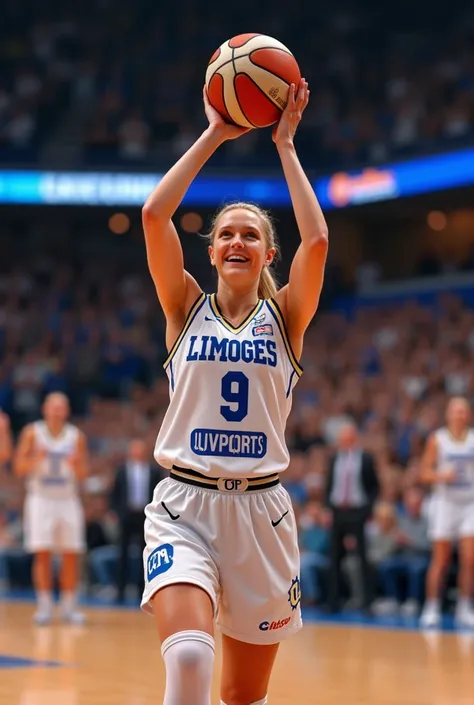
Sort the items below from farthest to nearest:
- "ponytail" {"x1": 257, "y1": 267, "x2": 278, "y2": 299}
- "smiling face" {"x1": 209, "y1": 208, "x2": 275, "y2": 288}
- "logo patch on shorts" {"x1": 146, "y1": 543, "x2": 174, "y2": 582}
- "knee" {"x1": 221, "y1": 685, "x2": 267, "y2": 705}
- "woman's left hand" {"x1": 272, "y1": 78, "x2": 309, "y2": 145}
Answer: "ponytail" {"x1": 257, "y1": 267, "x2": 278, "y2": 299} → "woman's left hand" {"x1": 272, "y1": 78, "x2": 309, "y2": 145} → "smiling face" {"x1": 209, "y1": 208, "x2": 275, "y2": 288} → "knee" {"x1": 221, "y1": 685, "x2": 267, "y2": 705} → "logo patch on shorts" {"x1": 146, "y1": 543, "x2": 174, "y2": 582}

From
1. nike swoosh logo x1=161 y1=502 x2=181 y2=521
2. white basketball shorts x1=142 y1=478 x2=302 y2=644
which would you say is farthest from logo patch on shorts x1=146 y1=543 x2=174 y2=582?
nike swoosh logo x1=161 y1=502 x2=181 y2=521

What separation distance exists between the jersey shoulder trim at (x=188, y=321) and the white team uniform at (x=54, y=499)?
690 cm

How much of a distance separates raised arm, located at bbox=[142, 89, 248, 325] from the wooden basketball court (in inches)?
117

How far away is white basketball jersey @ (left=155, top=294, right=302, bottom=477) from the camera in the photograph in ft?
12.7

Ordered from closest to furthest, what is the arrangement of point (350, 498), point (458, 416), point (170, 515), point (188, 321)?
point (170, 515) → point (188, 321) → point (458, 416) → point (350, 498)

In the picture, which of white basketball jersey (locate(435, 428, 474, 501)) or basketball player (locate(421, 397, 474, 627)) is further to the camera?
white basketball jersey (locate(435, 428, 474, 501))

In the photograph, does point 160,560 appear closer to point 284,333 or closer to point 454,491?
point 284,333

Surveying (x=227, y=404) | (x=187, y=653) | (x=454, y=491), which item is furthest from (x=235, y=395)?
(x=454, y=491)

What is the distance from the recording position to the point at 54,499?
35.7ft

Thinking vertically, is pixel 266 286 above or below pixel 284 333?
above

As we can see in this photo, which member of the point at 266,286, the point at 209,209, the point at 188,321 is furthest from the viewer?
the point at 209,209

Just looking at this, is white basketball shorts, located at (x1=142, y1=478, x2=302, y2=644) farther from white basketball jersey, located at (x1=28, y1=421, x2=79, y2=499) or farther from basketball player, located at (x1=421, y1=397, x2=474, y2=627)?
basketball player, located at (x1=421, y1=397, x2=474, y2=627)

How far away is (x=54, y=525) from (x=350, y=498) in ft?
10.3

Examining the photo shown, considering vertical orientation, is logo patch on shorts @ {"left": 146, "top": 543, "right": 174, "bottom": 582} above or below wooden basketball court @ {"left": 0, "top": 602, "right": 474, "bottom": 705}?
above
